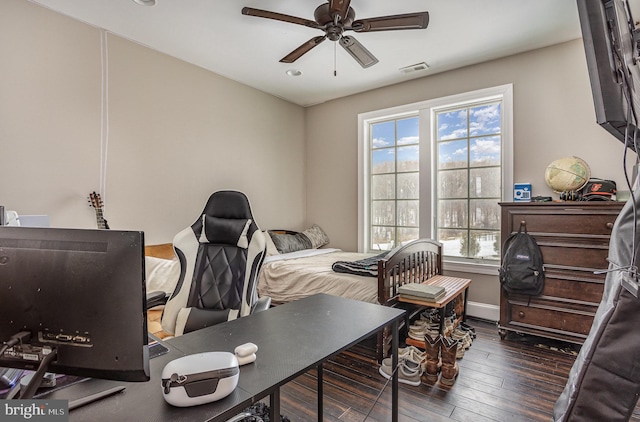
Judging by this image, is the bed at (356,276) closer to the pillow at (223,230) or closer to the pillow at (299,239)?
the pillow at (299,239)

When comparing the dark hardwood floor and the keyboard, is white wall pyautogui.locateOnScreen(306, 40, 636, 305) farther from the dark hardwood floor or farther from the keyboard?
the keyboard

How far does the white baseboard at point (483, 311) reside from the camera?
11.0 ft

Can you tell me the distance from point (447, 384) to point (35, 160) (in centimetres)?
348

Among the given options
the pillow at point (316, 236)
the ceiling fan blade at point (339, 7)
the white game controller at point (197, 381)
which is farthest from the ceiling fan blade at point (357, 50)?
the pillow at point (316, 236)

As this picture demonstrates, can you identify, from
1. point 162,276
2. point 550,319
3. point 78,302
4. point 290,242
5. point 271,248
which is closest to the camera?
point 78,302

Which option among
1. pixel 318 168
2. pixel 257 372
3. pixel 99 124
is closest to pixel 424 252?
pixel 318 168

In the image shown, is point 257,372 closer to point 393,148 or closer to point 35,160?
point 35,160

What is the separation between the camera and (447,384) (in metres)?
2.18

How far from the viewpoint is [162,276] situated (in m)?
2.42

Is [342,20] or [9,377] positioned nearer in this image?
[9,377]

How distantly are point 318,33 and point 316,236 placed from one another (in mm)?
2616

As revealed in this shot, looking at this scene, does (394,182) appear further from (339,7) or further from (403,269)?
(339,7)

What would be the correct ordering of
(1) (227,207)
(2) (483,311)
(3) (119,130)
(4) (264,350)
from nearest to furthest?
(4) (264,350) → (1) (227,207) → (3) (119,130) → (2) (483,311)

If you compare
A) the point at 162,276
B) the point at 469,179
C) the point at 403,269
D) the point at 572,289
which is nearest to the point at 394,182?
the point at 469,179
